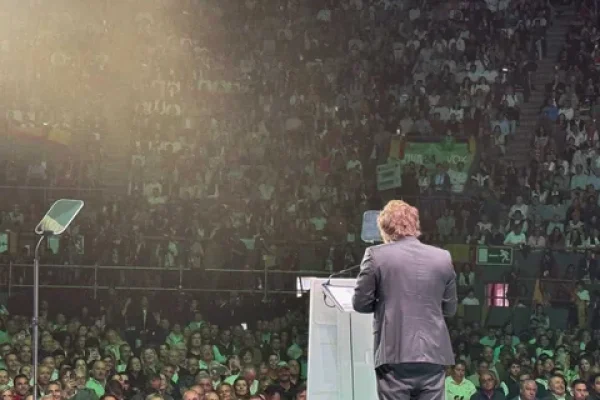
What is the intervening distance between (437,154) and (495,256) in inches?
101

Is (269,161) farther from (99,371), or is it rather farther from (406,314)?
(406,314)

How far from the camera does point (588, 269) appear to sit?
10547 mm

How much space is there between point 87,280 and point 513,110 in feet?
21.7

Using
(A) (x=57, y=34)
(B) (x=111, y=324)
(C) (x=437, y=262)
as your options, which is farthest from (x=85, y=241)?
(C) (x=437, y=262)

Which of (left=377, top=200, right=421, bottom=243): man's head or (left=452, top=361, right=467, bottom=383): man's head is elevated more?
(left=377, top=200, right=421, bottom=243): man's head

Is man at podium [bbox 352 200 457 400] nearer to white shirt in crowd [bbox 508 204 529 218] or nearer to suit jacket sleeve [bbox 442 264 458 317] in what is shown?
suit jacket sleeve [bbox 442 264 458 317]

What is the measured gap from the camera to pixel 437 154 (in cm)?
1276

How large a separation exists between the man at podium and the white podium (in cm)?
95

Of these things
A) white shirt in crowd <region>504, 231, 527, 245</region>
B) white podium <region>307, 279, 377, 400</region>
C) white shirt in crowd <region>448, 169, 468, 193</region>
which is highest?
white shirt in crowd <region>448, 169, 468, 193</region>

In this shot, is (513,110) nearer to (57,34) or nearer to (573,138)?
(573,138)

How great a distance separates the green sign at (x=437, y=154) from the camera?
41.3ft

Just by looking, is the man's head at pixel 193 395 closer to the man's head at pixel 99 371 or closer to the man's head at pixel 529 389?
the man's head at pixel 99 371

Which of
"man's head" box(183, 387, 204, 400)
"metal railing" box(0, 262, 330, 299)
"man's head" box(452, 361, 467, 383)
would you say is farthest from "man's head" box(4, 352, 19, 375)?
"man's head" box(452, 361, 467, 383)

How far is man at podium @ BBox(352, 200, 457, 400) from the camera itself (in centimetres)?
305
